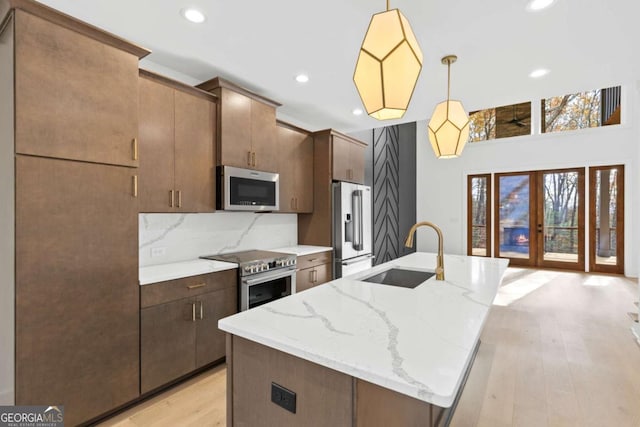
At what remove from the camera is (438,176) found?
759cm

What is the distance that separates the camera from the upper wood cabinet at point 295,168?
→ 12.0 ft

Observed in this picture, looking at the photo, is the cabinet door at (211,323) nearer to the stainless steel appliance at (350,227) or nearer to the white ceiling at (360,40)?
the stainless steel appliance at (350,227)

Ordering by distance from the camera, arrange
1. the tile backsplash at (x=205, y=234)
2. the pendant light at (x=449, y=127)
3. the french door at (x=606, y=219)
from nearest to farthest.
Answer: the pendant light at (x=449, y=127)
the tile backsplash at (x=205, y=234)
the french door at (x=606, y=219)

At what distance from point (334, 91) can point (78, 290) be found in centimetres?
284

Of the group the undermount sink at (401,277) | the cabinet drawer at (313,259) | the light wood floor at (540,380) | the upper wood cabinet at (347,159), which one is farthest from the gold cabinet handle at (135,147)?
the upper wood cabinet at (347,159)

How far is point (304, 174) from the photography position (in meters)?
4.02

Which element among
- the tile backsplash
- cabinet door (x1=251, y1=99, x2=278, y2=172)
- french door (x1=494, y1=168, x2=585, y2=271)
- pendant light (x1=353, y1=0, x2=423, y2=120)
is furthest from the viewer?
french door (x1=494, y1=168, x2=585, y2=271)

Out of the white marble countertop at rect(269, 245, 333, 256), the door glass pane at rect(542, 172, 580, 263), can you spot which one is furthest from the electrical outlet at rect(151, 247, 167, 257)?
the door glass pane at rect(542, 172, 580, 263)

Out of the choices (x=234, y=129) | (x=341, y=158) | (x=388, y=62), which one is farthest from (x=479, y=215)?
(x=388, y=62)

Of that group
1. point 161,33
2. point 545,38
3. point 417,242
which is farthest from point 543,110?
point 161,33

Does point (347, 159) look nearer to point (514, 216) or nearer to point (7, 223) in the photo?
point (7, 223)

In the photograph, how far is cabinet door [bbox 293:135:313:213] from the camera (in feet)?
12.8

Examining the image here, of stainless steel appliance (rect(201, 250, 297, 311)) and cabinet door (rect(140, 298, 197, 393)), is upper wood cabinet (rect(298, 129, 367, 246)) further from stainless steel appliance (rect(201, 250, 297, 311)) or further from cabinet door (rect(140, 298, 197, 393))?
cabinet door (rect(140, 298, 197, 393))

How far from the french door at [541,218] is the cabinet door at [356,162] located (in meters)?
4.19
